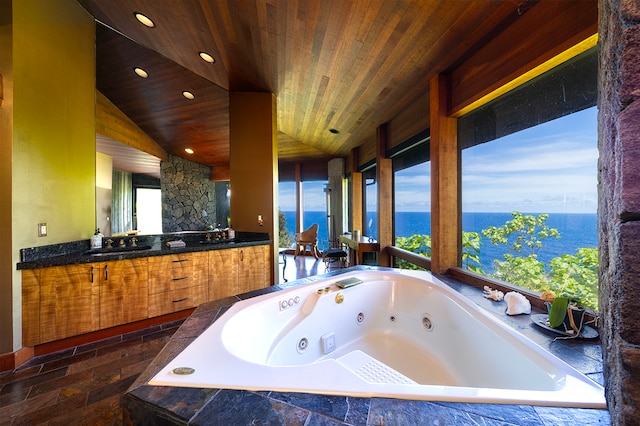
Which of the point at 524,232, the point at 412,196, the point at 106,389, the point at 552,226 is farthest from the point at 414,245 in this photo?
the point at 106,389

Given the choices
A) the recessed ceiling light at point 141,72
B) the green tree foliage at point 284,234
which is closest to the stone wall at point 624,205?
the recessed ceiling light at point 141,72

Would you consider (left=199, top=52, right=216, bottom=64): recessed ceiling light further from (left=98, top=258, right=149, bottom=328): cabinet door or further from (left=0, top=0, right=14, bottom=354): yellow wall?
(left=98, top=258, right=149, bottom=328): cabinet door

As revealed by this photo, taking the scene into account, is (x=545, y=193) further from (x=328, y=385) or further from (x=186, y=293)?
(x=186, y=293)

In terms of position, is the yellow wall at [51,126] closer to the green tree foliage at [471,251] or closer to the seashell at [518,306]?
the seashell at [518,306]

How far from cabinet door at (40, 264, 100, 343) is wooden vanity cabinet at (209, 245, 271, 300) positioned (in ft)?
3.24

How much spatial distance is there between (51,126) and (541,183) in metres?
3.95

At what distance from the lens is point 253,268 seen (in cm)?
305

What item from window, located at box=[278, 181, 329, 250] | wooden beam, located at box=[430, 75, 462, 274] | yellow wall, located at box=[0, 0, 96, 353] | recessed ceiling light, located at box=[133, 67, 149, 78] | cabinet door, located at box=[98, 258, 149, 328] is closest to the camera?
yellow wall, located at box=[0, 0, 96, 353]

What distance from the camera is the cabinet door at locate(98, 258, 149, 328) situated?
210 centimetres

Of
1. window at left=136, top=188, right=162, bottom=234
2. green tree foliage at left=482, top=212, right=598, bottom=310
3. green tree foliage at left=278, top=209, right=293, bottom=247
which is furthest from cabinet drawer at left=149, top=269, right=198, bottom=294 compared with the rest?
green tree foliage at left=278, top=209, right=293, bottom=247

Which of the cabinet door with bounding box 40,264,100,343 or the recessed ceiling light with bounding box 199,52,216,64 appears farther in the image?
the recessed ceiling light with bounding box 199,52,216,64

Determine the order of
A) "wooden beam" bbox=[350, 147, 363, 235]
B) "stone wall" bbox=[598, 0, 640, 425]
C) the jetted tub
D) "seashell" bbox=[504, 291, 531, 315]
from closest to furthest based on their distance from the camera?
"stone wall" bbox=[598, 0, 640, 425]
the jetted tub
"seashell" bbox=[504, 291, 531, 315]
"wooden beam" bbox=[350, 147, 363, 235]

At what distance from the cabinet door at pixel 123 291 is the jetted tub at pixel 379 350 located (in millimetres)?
1459

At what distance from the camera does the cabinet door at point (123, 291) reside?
6.89 feet
